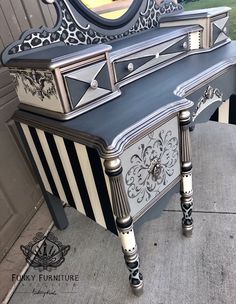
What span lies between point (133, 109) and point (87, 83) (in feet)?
0.64

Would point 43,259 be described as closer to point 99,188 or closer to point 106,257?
point 106,257

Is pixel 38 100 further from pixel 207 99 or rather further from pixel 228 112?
pixel 228 112

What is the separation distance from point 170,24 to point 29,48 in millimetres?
835

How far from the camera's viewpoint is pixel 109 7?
140cm

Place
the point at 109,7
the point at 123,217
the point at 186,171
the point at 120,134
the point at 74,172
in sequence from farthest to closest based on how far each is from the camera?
1. the point at 109,7
2. the point at 186,171
3. the point at 74,172
4. the point at 123,217
5. the point at 120,134

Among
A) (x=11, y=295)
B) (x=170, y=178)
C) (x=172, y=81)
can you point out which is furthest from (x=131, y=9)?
(x=11, y=295)

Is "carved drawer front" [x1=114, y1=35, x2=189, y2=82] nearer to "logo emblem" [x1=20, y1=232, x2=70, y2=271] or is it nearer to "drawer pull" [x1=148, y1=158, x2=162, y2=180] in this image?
"drawer pull" [x1=148, y1=158, x2=162, y2=180]

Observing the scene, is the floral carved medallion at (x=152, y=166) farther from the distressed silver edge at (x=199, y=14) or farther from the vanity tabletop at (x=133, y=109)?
the distressed silver edge at (x=199, y=14)

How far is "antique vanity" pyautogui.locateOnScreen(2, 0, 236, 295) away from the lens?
3.07 feet

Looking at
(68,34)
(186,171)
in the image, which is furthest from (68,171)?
(68,34)

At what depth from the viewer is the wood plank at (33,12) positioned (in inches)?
60.2

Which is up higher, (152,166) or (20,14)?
(20,14)

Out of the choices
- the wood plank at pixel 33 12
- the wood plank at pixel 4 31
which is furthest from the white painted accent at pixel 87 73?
the wood plank at pixel 33 12

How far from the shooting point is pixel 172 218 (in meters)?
1.59
